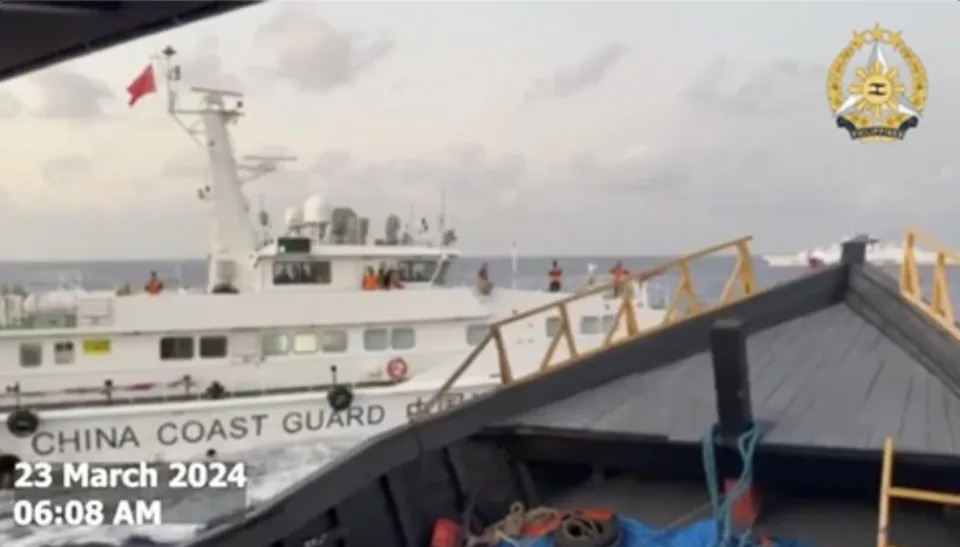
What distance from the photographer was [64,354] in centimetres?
1895

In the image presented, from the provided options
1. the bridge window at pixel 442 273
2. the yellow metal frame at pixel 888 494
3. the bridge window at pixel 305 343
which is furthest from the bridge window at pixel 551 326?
the yellow metal frame at pixel 888 494

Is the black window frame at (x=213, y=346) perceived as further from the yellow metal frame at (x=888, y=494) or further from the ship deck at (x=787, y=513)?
the yellow metal frame at (x=888, y=494)

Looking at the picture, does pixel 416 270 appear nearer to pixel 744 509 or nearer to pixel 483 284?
pixel 483 284

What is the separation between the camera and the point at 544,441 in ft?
17.8

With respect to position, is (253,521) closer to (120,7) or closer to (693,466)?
(693,466)

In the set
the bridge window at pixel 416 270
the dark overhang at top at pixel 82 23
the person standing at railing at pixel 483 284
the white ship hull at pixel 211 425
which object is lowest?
the white ship hull at pixel 211 425

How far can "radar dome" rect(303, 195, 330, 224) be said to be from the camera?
2234 cm

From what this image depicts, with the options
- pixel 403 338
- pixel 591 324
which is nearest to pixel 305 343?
pixel 403 338

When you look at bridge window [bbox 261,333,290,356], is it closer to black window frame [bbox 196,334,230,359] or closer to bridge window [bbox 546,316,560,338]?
black window frame [bbox 196,334,230,359]

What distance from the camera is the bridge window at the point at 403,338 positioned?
20.8m

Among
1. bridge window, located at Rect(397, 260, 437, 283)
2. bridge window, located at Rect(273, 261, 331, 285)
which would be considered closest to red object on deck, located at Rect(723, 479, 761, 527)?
bridge window, located at Rect(273, 261, 331, 285)

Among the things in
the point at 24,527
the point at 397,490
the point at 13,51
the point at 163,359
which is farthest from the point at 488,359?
the point at 397,490

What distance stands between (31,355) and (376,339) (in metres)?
7.70

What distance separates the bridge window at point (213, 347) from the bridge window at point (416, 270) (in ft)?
15.4
